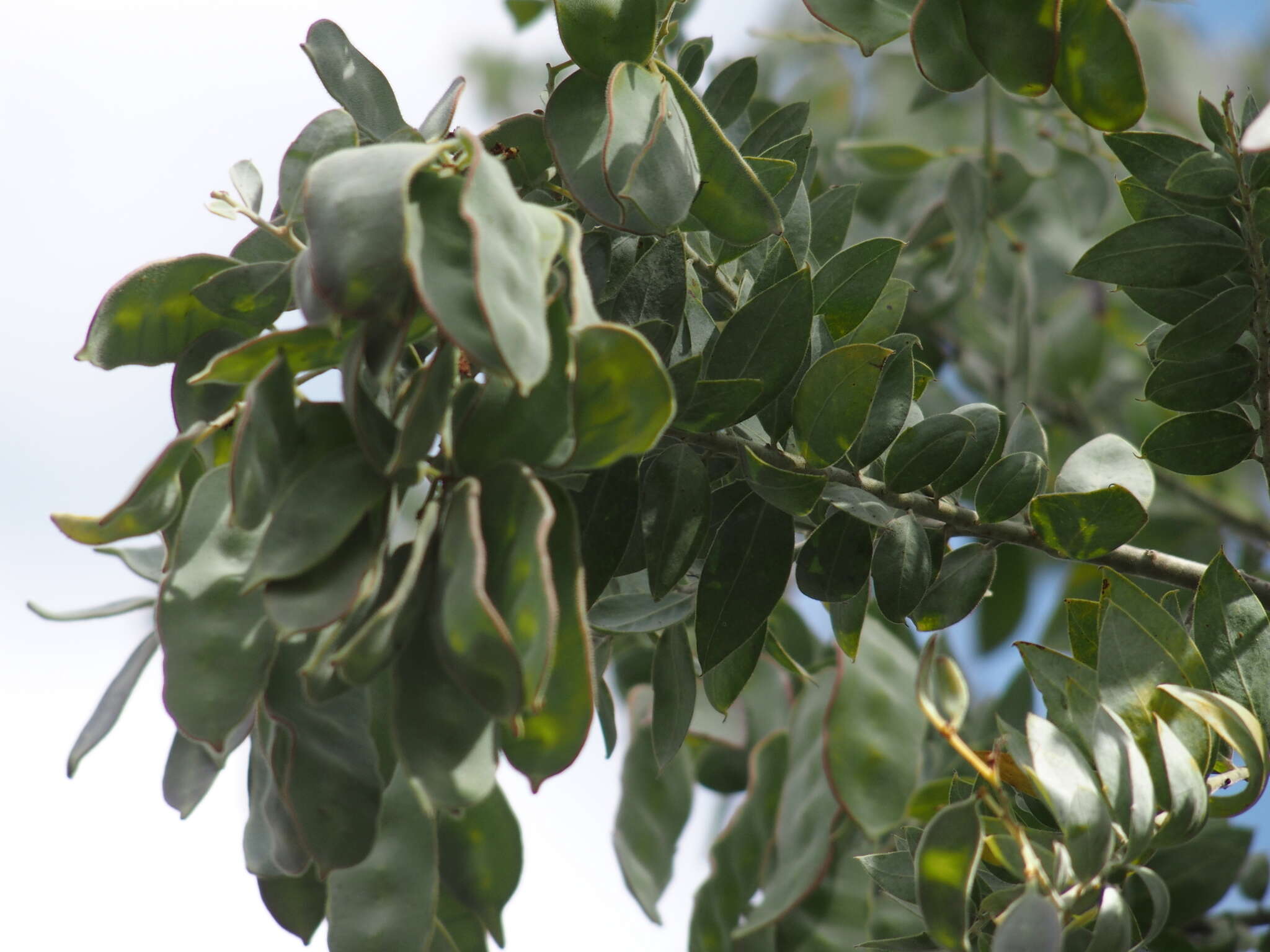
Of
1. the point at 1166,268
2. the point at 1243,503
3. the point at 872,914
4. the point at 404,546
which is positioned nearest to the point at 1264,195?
the point at 1166,268

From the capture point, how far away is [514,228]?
0.32 m

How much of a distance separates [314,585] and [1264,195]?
18.2 inches

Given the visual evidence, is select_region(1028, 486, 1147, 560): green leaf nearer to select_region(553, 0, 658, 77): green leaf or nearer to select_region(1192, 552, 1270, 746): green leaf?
select_region(1192, 552, 1270, 746): green leaf

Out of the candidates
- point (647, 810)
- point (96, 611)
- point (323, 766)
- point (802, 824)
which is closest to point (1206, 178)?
point (323, 766)

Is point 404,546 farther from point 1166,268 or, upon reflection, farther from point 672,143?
point 1166,268

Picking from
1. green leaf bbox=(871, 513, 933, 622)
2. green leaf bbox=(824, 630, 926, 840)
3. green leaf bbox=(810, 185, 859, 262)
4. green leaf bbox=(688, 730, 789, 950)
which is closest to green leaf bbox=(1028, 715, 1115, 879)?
green leaf bbox=(871, 513, 933, 622)

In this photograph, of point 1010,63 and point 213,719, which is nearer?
point 213,719

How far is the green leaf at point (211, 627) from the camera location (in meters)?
0.36

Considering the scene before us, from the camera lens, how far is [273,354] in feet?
1.20

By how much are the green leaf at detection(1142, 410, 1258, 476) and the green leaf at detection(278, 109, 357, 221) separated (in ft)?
1.40

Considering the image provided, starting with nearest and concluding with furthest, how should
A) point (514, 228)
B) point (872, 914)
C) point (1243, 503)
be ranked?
point (514, 228) < point (872, 914) < point (1243, 503)

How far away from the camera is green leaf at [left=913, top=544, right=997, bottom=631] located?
0.56 meters

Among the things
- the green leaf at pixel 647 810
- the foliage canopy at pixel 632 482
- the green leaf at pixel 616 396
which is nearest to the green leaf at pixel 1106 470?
the foliage canopy at pixel 632 482

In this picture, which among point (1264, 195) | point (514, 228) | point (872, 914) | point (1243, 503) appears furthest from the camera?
point (1243, 503)
